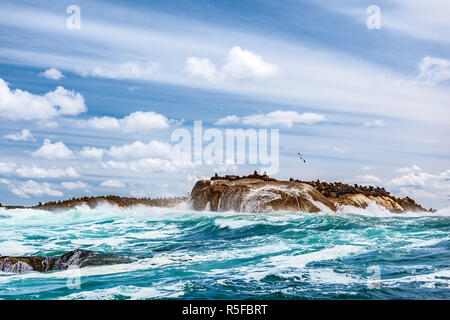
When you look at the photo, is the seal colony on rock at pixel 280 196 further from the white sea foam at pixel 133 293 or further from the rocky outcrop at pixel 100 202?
the white sea foam at pixel 133 293

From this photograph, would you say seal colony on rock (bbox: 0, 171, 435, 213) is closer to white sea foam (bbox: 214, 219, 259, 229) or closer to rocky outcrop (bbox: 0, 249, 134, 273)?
white sea foam (bbox: 214, 219, 259, 229)

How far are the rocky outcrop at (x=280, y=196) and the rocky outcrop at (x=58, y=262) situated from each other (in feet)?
43.6

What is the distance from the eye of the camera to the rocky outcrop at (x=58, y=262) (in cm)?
1210

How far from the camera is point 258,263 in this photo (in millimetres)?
11641

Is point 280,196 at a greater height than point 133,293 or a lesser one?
greater

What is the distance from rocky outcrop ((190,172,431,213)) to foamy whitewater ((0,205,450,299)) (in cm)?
321

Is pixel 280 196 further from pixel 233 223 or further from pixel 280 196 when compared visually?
pixel 233 223

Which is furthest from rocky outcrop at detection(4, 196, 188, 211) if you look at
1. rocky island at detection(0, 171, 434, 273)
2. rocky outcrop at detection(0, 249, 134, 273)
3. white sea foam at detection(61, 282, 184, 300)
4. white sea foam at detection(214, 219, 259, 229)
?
white sea foam at detection(61, 282, 184, 300)

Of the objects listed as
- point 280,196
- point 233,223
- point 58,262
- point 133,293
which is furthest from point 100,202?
point 133,293

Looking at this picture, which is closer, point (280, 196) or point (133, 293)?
point (133, 293)

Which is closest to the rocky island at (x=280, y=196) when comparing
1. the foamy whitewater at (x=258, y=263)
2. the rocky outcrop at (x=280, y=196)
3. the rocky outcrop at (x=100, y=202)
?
the rocky outcrop at (x=280, y=196)

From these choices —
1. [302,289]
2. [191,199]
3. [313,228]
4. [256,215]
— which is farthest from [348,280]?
[191,199]

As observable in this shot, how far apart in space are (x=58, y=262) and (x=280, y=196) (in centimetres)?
1475
